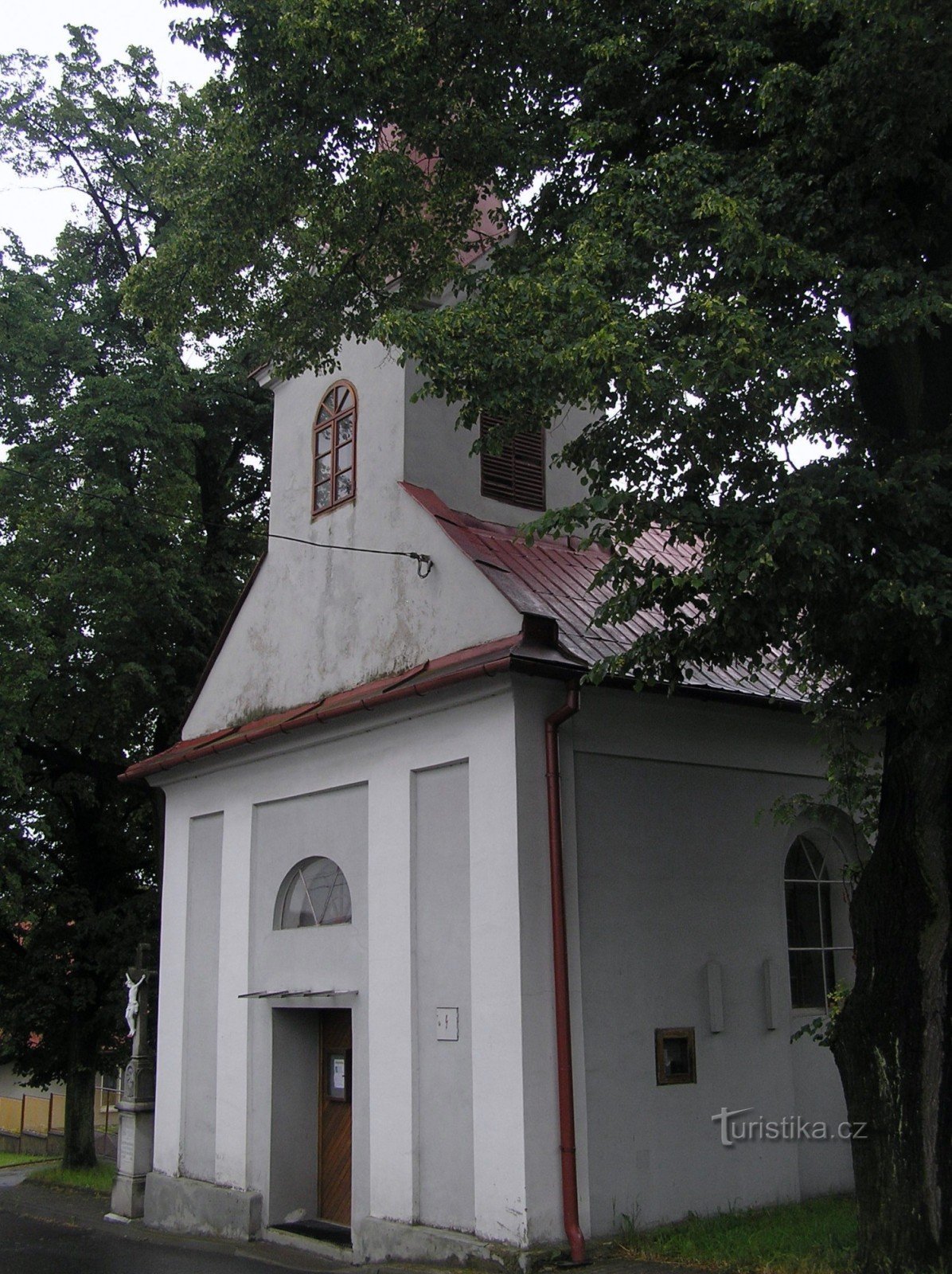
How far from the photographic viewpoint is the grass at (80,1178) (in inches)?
747

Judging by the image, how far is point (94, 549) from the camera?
1842 cm

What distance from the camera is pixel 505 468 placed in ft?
45.5

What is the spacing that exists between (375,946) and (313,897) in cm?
145

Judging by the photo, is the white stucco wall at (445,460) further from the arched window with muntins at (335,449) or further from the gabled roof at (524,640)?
the arched window with muntins at (335,449)

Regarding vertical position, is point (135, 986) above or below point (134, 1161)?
above

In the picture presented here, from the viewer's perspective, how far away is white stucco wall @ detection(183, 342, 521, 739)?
1196 centimetres

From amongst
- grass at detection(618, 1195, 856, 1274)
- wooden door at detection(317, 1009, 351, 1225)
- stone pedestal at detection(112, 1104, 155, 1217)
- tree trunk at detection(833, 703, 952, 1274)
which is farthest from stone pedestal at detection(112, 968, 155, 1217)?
tree trunk at detection(833, 703, 952, 1274)

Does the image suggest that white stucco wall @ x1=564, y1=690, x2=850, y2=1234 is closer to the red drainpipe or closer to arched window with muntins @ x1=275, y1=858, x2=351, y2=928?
the red drainpipe

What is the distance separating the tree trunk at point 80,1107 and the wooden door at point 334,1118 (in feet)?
30.7

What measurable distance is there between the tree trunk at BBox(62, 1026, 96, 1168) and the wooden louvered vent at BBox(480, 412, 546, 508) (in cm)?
1253

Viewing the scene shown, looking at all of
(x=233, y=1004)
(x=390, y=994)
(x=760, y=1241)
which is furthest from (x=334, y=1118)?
(x=760, y=1241)

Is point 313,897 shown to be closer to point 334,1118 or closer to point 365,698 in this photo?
point 334,1118

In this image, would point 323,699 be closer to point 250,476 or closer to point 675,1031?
point 675,1031

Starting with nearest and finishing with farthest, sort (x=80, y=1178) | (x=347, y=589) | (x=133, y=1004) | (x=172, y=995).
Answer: (x=347, y=589) → (x=172, y=995) → (x=133, y=1004) → (x=80, y=1178)
